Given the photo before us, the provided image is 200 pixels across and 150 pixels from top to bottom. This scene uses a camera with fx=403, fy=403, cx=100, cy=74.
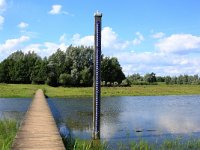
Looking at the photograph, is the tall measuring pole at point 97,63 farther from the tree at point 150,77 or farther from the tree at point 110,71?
the tree at point 150,77

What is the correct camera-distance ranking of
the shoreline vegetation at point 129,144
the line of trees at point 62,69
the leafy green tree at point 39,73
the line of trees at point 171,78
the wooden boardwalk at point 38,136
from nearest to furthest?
the wooden boardwalk at point 38,136 → the shoreline vegetation at point 129,144 → the line of trees at point 62,69 → the leafy green tree at point 39,73 → the line of trees at point 171,78

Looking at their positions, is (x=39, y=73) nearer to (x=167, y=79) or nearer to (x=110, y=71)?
(x=110, y=71)

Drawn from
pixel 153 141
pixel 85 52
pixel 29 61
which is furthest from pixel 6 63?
pixel 153 141

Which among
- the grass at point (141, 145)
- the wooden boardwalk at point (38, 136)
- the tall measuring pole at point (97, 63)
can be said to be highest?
the tall measuring pole at point (97, 63)

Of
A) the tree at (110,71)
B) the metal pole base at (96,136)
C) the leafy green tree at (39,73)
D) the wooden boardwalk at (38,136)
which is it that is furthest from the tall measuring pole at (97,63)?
the tree at (110,71)

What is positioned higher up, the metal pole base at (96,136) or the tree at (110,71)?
the tree at (110,71)

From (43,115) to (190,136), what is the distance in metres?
8.02

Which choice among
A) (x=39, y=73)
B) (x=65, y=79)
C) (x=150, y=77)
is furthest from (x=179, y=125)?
(x=150, y=77)

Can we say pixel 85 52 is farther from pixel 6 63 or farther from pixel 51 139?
pixel 51 139

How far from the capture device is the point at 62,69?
89500 mm

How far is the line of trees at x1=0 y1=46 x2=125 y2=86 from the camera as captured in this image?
85562 millimetres

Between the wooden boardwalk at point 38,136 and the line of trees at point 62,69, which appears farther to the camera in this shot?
the line of trees at point 62,69

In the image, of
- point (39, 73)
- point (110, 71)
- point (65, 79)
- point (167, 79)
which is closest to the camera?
point (65, 79)

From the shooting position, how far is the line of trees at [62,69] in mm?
85562
